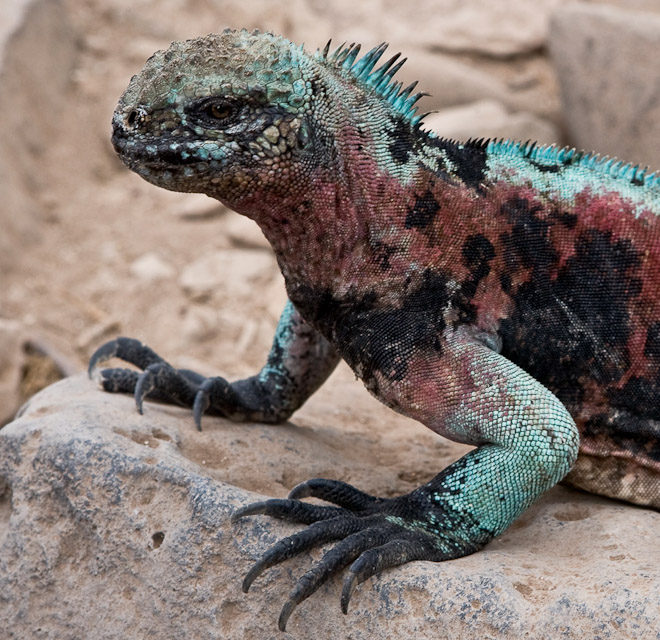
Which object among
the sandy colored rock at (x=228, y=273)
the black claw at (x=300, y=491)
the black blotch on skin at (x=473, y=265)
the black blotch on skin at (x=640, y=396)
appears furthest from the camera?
the sandy colored rock at (x=228, y=273)

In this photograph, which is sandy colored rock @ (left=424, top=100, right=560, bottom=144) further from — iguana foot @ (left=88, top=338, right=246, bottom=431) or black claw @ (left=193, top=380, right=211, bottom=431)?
black claw @ (left=193, top=380, right=211, bottom=431)

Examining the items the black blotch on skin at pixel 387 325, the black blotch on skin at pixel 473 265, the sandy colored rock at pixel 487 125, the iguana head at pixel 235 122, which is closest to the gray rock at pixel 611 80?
the sandy colored rock at pixel 487 125

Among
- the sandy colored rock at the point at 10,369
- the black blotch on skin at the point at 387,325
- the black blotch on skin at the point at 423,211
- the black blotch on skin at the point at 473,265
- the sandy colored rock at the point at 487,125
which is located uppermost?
the black blotch on skin at the point at 423,211

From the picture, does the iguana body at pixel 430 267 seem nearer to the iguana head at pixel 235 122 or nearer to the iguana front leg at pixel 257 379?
the iguana head at pixel 235 122

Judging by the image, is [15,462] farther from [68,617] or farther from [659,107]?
[659,107]

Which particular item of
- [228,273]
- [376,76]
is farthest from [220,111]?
[228,273]
